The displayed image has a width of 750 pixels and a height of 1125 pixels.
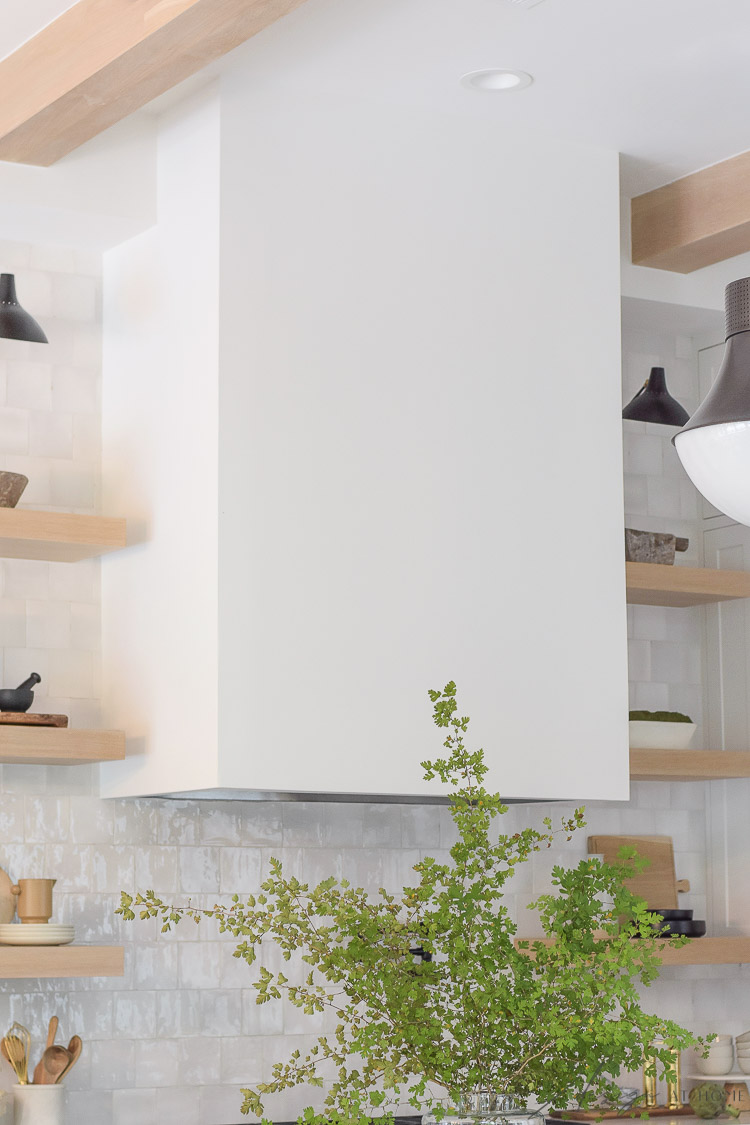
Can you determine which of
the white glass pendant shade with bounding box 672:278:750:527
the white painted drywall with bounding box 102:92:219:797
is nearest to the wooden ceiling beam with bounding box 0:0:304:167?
the white painted drywall with bounding box 102:92:219:797

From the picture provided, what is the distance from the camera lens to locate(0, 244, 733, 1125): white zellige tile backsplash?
13.4ft

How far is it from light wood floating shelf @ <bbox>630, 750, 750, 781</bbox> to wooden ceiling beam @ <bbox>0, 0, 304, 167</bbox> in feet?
7.58

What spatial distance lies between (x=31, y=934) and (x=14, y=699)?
0.57 m

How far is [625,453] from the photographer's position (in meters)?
5.28

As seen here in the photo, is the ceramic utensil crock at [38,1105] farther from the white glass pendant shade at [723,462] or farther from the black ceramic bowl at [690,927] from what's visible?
the white glass pendant shade at [723,462]

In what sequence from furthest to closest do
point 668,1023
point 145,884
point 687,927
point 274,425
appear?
1. point 687,927
2. point 145,884
3. point 274,425
4. point 668,1023

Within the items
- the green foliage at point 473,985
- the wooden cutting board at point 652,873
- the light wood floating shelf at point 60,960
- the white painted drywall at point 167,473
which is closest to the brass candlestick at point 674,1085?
the green foliage at point 473,985

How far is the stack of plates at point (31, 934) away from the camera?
381 cm

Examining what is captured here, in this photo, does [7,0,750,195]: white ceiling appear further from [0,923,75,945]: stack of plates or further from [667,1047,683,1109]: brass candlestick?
[667,1047,683,1109]: brass candlestick

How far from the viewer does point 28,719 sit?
388cm

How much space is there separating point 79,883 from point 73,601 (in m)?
0.74

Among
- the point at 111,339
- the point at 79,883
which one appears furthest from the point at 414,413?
the point at 79,883

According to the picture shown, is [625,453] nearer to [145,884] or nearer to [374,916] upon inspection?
[145,884]

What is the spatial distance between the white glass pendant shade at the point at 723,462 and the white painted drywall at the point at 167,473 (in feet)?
5.20
